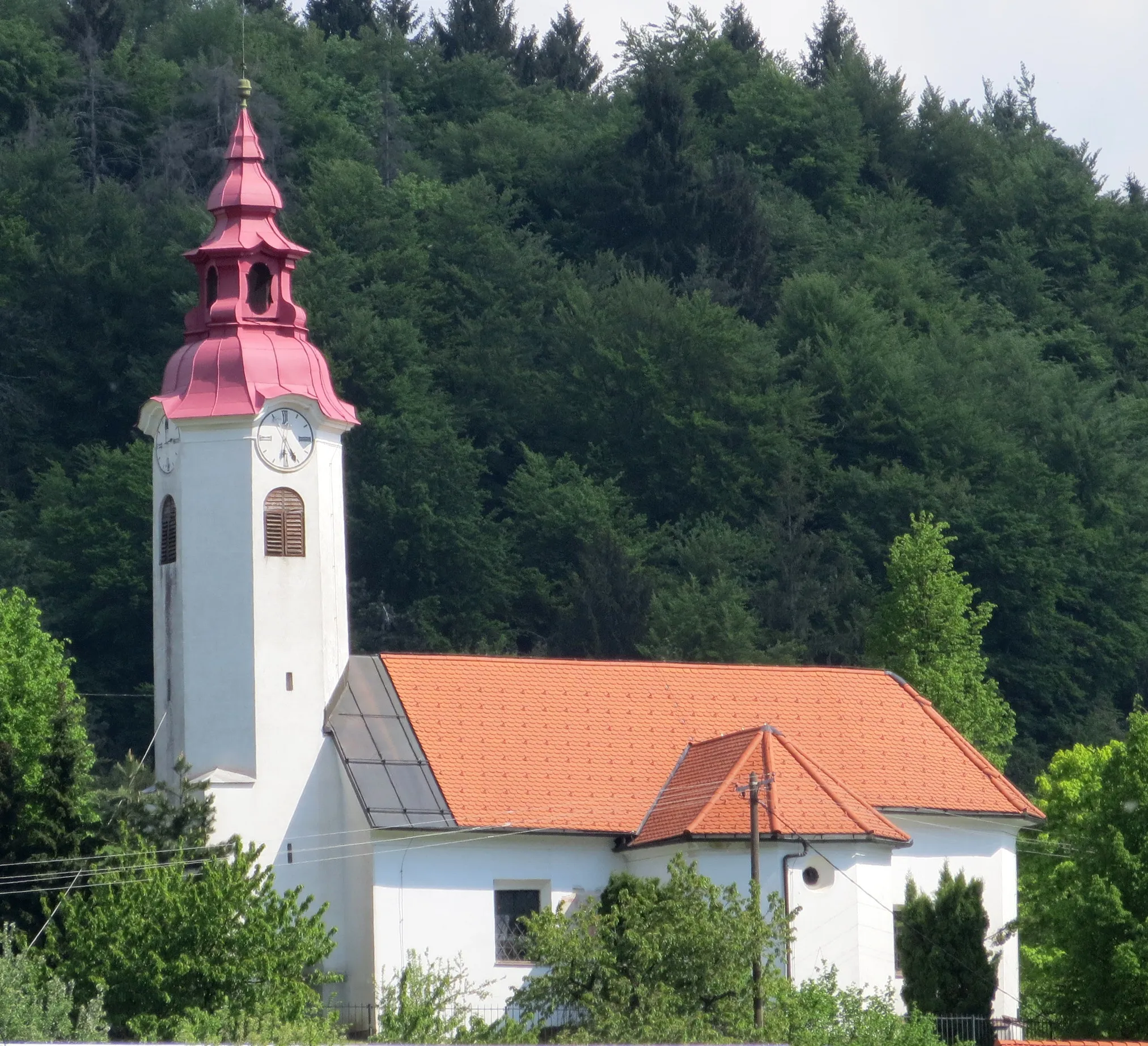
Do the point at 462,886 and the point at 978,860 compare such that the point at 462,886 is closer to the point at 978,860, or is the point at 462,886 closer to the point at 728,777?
the point at 728,777

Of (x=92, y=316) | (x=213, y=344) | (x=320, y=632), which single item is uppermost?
(x=92, y=316)

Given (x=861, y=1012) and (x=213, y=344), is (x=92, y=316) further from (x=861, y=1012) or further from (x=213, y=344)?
(x=861, y=1012)

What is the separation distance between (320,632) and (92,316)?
34839mm

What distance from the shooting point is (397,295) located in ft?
251

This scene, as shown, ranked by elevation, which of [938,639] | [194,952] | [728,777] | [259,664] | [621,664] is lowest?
[194,952]

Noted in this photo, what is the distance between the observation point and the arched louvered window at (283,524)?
42000 mm

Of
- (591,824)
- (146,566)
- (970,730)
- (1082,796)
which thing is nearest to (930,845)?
(1082,796)

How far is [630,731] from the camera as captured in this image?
44.0 meters

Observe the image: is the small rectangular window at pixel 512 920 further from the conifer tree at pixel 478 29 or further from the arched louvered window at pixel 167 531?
the conifer tree at pixel 478 29

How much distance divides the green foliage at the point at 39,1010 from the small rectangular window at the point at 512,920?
8204mm

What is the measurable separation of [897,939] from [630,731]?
5.76m

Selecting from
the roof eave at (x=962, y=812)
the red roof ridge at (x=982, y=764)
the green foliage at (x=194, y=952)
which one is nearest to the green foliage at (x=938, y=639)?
→ the red roof ridge at (x=982, y=764)

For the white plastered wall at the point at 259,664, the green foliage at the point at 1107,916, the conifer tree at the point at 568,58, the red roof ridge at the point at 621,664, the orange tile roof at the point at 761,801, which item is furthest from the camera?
the conifer tree at the point at 568,58

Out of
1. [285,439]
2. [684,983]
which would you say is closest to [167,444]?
[285,439]
